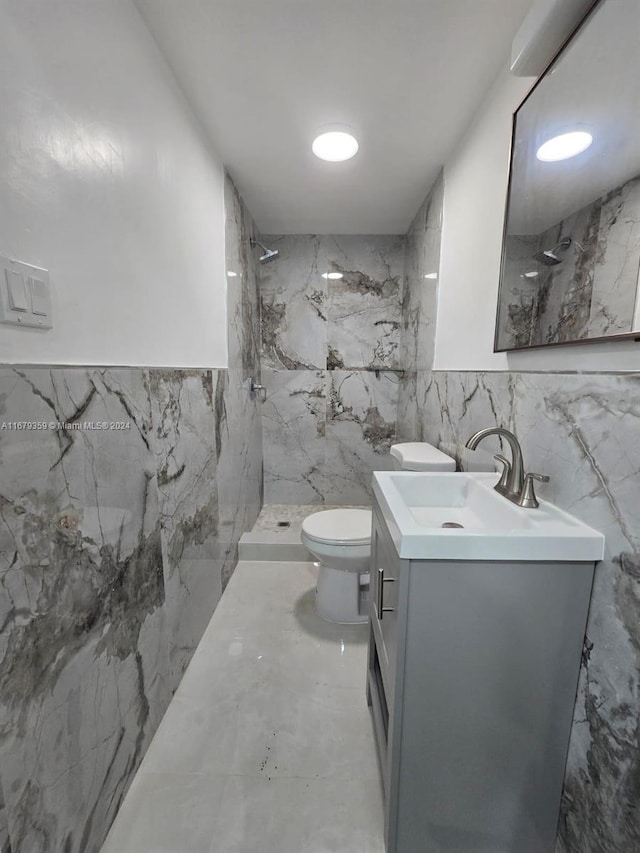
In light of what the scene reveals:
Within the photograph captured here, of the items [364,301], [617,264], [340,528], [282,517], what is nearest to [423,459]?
[340,528]

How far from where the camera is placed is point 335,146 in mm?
1649

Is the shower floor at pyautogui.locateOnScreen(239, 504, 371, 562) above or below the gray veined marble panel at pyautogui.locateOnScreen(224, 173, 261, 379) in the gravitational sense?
below

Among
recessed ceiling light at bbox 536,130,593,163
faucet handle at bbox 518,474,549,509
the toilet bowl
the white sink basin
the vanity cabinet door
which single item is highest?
recessed ceiling light at bbox 536,130,593,163

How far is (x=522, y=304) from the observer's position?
3.62 ft

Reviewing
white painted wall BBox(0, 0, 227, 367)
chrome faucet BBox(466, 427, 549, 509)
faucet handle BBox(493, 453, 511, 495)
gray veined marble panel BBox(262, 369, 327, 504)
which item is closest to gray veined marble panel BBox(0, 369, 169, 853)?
white painted wall BBox(0, 0, 227, 367)

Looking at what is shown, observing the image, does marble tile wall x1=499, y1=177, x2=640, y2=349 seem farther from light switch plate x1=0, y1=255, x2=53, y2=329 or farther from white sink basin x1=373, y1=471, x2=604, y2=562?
light switch plate x1=0, y1=255, x2=53, y2=329

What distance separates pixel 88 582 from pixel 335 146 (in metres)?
1.99

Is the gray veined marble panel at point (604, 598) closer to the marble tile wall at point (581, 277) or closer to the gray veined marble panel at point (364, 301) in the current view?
the marble tile wall at point (581, 277)

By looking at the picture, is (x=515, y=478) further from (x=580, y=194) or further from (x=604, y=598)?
(x=580, y=194)

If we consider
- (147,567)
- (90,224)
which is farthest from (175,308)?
(147,567)

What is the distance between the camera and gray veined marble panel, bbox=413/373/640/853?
697mm

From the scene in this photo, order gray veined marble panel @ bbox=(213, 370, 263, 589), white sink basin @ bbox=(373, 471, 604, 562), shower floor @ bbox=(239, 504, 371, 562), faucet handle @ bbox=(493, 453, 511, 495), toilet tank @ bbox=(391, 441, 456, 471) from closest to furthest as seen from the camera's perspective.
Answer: white sink basin @ bbox=(373, 471, 604, 562) → faucet handle @ bbox=(493, 453, 511, 495) → toilet tank @ bbox=(391, 441, 456, 471) → gray veined marble panel @ bbox=(213, 370, 263, 589) → shower floor @ bbox=(239, 504, 371, 562)

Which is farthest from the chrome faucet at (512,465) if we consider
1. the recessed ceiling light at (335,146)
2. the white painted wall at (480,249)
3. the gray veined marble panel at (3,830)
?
the recessed ceiling light at (335,146)

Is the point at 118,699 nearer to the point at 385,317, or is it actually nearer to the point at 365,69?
the point at 365,69
